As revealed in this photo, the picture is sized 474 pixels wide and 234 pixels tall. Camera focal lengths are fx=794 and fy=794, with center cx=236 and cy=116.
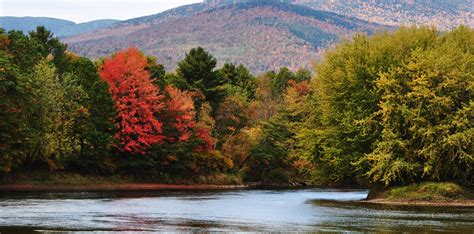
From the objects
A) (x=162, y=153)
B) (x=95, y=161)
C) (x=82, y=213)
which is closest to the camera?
(x=82, y=213)

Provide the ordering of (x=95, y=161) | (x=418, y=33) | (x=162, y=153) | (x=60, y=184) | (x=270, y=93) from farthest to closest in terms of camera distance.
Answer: (x=270, y=93) → (x=162, y=153) → (x=95, y=161) → (x=60, y=184) → (x=418, y=33)

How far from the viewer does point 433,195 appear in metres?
65.1

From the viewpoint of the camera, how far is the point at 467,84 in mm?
65000

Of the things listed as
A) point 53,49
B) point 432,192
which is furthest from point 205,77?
point 432,192

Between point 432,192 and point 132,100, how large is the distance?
4013 cm

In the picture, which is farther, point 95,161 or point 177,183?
point 177,183

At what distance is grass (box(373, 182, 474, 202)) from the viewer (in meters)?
64.8

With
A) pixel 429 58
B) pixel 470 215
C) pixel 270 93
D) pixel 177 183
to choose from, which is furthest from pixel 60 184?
pixel 270 93

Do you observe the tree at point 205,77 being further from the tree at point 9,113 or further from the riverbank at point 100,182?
the tree at point 9,113

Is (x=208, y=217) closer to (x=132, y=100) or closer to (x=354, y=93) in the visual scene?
(x=354, y=93)

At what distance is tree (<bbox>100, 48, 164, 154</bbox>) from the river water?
30.8 meters

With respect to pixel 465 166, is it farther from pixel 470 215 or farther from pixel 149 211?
pixel 149 211

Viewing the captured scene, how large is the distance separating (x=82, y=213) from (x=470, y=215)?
24503mm

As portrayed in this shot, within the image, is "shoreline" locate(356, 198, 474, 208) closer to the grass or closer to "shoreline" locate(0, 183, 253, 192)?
the grass
